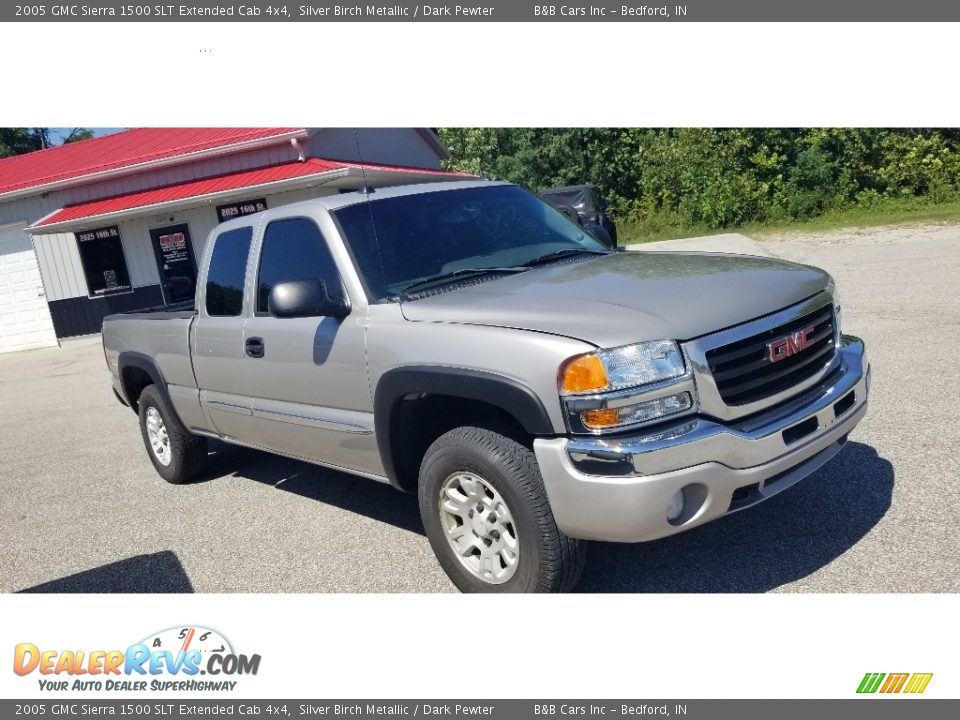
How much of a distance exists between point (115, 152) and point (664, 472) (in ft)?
71.7

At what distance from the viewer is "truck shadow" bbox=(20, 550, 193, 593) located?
4.37 metres

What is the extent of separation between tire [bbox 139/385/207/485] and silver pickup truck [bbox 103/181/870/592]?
1032 millimetres

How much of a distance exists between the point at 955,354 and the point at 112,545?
6.99 m

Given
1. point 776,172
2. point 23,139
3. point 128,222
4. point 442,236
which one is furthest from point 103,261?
point 23,139

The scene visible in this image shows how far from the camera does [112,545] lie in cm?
511

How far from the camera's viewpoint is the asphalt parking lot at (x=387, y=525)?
12.3 feet

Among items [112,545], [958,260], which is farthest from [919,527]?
[958,260]

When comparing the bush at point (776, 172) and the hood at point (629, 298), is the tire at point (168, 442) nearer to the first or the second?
the hood at point (629, 298)

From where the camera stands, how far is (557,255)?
14.5ft

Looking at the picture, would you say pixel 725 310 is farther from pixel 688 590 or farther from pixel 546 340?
pixel 688 590

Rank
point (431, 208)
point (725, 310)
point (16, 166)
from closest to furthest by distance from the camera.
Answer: point (725, 310) < point (431, 208) < point (16, 166)

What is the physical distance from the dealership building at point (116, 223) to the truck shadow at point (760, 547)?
1480 cm

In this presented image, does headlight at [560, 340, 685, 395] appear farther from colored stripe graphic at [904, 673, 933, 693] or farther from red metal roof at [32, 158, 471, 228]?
red metal roof at [32, 158, 471, 228]

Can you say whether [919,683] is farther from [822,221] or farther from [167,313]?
[822,221]
